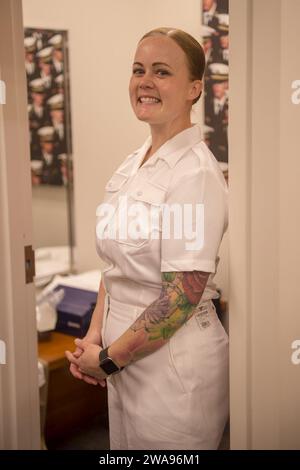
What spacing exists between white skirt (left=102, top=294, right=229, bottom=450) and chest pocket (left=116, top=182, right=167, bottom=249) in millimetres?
170

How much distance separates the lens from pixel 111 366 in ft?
4.11

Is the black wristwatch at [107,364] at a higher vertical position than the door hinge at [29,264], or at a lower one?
lower

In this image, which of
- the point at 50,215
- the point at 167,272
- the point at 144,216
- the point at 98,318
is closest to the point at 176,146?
the point at 144,216

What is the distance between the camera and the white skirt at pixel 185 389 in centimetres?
122

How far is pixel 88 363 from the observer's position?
1.31 meters

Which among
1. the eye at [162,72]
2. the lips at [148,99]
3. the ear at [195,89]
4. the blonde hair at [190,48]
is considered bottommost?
the lips at [148,99]

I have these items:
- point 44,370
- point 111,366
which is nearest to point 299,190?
point 111,366

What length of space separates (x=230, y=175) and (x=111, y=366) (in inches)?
20.8

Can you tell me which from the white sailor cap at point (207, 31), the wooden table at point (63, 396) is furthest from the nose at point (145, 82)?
the wooden table at point (63, 396)

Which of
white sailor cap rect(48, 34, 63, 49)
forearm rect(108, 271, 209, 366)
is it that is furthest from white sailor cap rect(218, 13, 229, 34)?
white sailor cap rect(48, 34, 63, 49)

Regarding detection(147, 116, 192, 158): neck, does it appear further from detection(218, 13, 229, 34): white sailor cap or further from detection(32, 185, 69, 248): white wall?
detection(32, 185, 69, 248): white wall

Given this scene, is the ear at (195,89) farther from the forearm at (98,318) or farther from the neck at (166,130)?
the forearm at (98,318)
